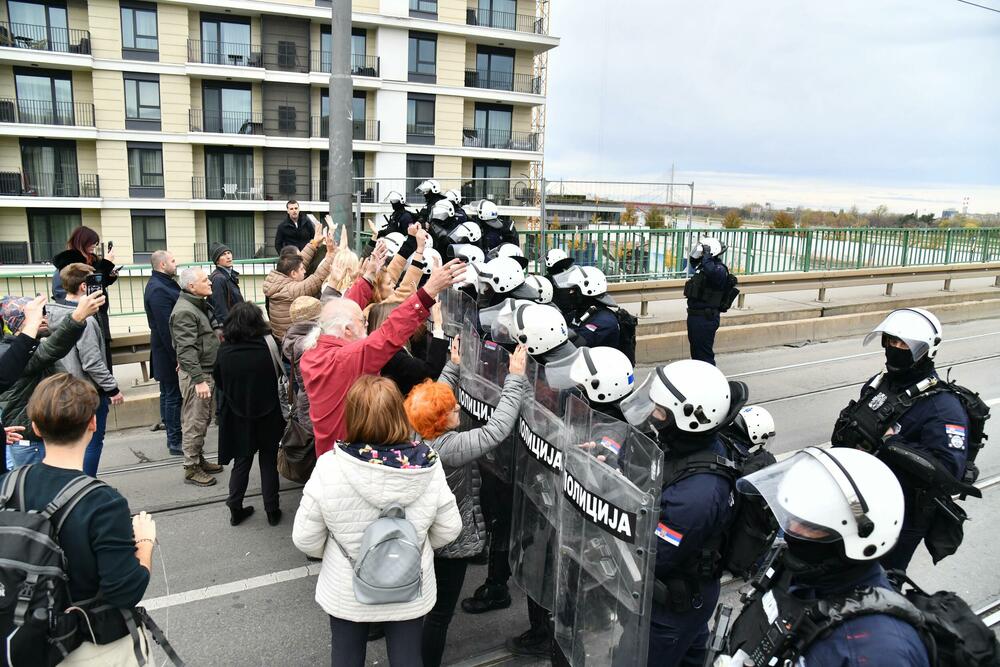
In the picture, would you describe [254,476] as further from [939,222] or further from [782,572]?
[939,222]

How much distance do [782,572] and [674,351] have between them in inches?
378

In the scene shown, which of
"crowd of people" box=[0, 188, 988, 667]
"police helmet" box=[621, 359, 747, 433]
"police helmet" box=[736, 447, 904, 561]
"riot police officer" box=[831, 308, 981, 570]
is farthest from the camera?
"riot police officer" box=[831, 308, 981, 570]

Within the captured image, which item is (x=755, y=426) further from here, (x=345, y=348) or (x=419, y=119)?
(x=419, y=119)

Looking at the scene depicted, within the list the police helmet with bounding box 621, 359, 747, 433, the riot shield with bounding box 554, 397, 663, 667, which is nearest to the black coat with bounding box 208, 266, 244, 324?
the riot shield with bounding box 554, 397, 663, 667

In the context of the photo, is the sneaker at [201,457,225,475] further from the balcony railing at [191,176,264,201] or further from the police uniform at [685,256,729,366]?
the balcony railing at [191,176,264,201]

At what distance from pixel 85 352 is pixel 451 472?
357cm

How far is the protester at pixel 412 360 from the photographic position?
4.81m

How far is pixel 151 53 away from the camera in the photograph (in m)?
33.6

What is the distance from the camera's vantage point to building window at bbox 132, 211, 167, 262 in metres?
34.5

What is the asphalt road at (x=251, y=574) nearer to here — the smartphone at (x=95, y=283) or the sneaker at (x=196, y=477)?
the sneaker at (x=196, y=477)

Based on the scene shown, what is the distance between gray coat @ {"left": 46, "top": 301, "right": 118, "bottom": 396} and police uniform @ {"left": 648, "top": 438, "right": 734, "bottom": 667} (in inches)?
186

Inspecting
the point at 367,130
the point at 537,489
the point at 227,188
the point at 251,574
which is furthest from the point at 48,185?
the point at 537,489

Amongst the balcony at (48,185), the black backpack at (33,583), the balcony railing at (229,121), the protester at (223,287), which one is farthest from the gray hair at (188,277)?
the balcony at (48,185)

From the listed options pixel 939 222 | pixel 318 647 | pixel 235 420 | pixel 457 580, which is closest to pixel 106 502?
pixel 457 580
